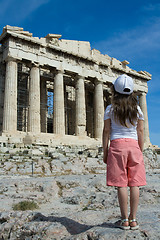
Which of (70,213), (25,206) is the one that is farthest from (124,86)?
(25,206)

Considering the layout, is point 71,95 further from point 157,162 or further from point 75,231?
point 75,231

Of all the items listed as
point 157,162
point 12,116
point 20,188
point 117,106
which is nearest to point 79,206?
point 20,188

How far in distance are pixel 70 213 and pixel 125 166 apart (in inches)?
70.1

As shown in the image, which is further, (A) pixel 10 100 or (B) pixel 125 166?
(A) pixel 10 100

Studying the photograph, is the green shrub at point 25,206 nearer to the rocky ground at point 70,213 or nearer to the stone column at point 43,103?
the rocky ground at point 70,213

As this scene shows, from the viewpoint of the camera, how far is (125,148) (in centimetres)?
323

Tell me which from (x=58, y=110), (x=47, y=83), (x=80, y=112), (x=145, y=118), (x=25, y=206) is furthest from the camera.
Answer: (x=145, y=118)

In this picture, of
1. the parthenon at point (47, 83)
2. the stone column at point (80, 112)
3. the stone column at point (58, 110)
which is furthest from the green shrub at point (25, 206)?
the stone column at point (80, 112)

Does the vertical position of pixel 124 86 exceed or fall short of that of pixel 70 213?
it exceeds it

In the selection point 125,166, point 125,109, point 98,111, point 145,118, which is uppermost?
point 98,111

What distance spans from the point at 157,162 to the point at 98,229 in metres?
16.1

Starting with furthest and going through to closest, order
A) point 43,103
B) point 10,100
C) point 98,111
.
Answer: point 98,111 < point 43,103 < point 10,100

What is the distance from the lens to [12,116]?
20359mm

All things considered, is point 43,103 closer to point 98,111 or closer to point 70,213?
point 98,111
